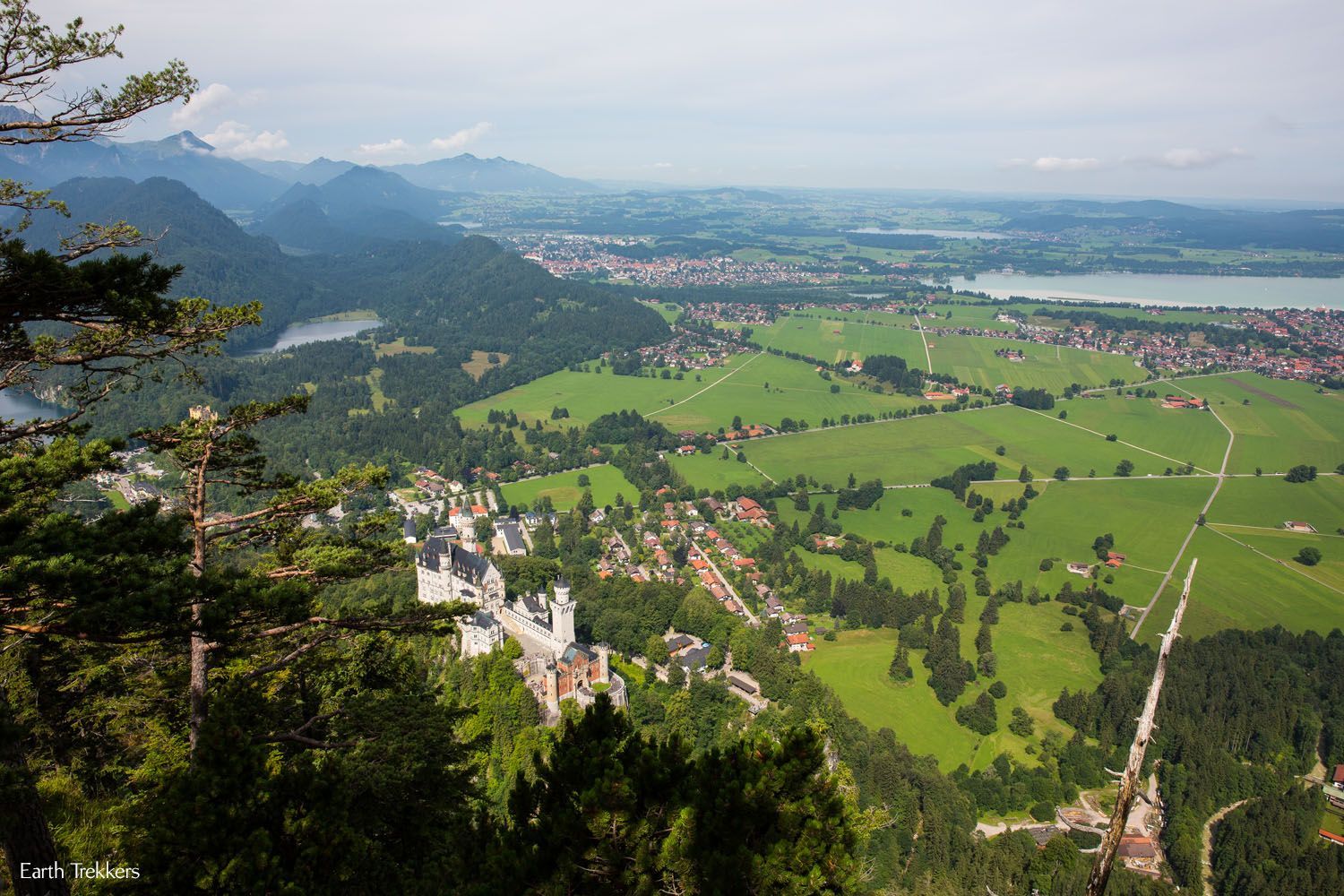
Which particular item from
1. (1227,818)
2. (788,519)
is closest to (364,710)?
(1227,818)

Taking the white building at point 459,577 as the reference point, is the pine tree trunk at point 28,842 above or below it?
above

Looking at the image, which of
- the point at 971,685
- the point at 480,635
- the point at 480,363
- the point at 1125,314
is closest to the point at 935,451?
the point at 971,685

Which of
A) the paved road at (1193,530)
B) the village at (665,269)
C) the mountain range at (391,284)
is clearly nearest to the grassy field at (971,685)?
the paved road at (1193,530)

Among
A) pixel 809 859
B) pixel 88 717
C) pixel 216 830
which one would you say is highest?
pixel 216 830

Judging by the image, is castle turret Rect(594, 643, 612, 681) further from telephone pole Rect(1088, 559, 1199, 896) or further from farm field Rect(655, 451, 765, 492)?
farm field Rect(655, 451, 765, 492)

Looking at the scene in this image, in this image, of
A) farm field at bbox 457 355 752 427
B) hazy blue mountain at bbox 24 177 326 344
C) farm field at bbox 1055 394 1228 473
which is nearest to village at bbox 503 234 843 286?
hazy blue mountain at bbox 24 177 326 344

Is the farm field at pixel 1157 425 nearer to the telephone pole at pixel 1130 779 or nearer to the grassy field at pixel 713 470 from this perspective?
the grassy field at pixel 713 470

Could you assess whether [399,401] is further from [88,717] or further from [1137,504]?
[88,717]
